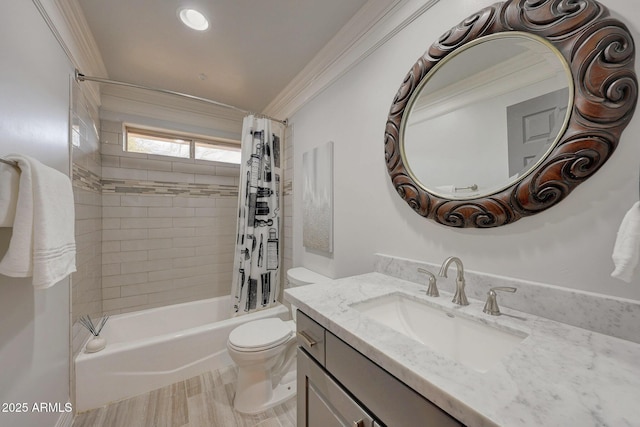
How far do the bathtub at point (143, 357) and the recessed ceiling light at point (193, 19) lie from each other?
7.11ft

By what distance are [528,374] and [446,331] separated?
390mm

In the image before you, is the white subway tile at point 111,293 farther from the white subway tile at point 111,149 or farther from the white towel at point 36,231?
the white towel at point 36,231

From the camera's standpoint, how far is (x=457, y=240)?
1024mm

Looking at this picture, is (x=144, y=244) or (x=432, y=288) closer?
(x=432, y=288)

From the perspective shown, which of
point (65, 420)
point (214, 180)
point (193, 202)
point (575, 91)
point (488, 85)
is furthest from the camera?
point (214, 180)

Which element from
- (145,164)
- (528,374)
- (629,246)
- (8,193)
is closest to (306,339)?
(528,374)

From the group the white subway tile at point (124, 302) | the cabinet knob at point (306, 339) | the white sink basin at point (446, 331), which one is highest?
the white sink basin at point (446, 331)

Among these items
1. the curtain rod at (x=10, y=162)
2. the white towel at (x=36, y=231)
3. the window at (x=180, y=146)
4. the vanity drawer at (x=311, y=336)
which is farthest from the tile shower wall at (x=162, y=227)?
the vanity drawer at (x=311, y=336)

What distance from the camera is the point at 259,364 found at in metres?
1.47

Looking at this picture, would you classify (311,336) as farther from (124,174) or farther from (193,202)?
(124,174)

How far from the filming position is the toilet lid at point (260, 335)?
1450 millimetres

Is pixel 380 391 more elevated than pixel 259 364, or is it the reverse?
pixel 380 391

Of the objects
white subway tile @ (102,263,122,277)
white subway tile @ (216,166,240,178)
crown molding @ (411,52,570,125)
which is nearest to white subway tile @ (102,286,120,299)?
white subway tile @ (102,263,122,277)

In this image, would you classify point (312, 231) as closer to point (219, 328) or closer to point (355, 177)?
point (355, 177)
